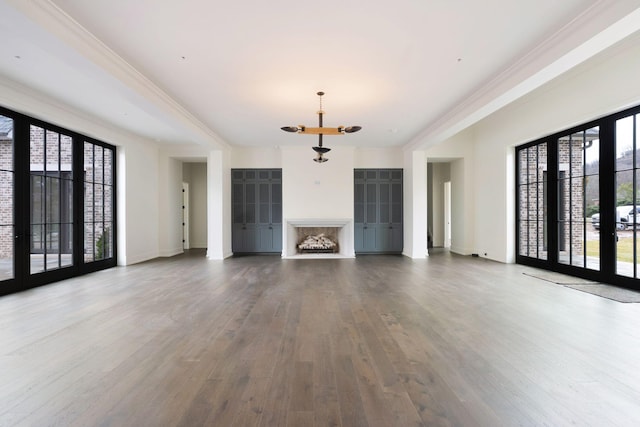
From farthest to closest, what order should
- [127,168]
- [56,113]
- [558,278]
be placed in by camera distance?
[127,168]
[558,278]
[56,113]

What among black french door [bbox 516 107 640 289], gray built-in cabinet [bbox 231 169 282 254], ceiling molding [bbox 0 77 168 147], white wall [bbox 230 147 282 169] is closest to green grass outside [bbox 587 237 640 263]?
black french door [bbox 516 107 640 289]

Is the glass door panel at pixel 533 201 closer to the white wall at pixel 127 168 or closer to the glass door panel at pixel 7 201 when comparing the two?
the white wall at pixel 127 168

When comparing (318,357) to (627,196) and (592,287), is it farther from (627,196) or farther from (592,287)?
(627,196)

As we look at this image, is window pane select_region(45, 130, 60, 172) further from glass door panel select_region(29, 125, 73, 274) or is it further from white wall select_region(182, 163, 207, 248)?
white wall select_region(182, 163, 207, 248)

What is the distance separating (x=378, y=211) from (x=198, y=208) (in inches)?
236

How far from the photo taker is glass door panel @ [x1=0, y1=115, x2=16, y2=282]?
14.8 feet

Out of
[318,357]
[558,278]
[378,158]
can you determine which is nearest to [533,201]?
[558,278]

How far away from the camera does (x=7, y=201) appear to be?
4.57 m

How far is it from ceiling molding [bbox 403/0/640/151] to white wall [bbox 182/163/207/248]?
27.2 feet

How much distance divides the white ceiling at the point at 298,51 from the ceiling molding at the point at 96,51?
0.01 metres

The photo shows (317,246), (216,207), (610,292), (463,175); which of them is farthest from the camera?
(317,246)

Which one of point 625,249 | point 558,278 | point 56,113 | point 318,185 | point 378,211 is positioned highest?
point 56,113

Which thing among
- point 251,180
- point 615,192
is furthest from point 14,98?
point 615,192

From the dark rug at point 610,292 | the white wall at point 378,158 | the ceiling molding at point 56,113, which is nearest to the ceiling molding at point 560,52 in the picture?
the dark rug at point 610,292
